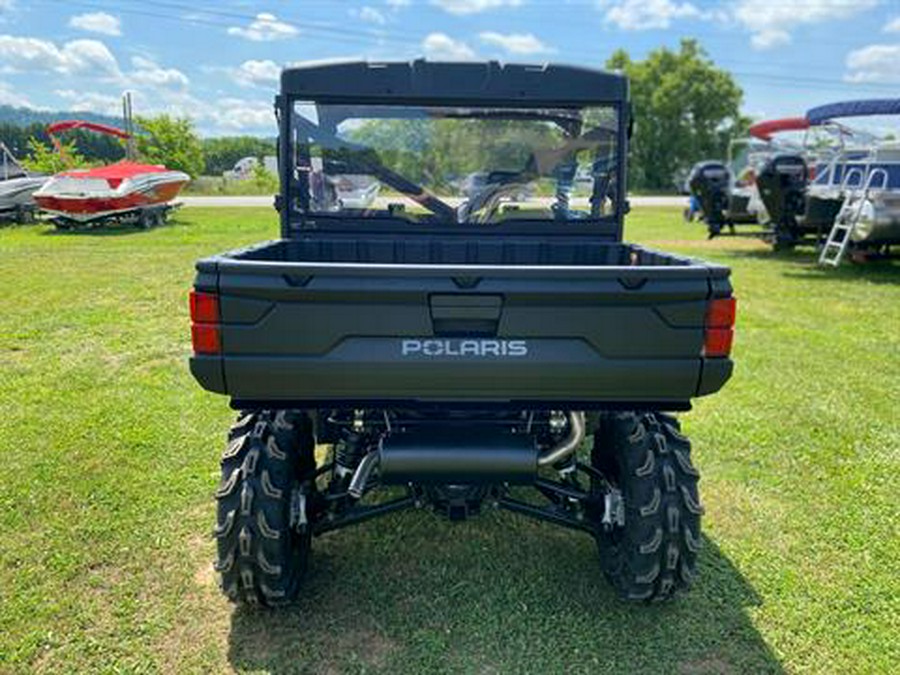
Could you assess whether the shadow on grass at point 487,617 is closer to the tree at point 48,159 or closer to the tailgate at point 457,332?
the tailgate at point 457,332

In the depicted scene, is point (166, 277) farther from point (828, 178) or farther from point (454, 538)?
point (828, 178)

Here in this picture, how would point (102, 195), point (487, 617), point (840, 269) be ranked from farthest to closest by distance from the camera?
1. point (102, 195)
2. point (840, 269)
3. point (487, 617)

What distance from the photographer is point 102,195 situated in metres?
15.8

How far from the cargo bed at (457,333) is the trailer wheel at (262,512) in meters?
0.34

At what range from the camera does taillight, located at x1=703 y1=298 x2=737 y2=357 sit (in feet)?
7.42

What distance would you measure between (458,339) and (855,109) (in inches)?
436

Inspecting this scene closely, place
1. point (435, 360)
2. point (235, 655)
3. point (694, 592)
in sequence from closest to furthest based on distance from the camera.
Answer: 1. point (435, 360)
2. point (235, 655)
3. point (694, 592)

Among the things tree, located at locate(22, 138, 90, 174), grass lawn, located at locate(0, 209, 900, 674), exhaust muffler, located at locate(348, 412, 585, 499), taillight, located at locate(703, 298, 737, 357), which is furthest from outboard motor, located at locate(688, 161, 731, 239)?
tree, located at locate(22, 138, 90, 174)

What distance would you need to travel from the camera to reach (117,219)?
55.9ft

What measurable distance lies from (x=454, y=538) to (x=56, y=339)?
5.30 metres

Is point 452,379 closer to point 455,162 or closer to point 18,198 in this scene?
point 455,162

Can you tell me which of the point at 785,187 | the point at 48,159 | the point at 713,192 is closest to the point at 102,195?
the point at 48,159

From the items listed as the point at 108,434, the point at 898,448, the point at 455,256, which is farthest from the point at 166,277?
the point at 898,448

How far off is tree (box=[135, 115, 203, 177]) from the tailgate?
95.2ft
